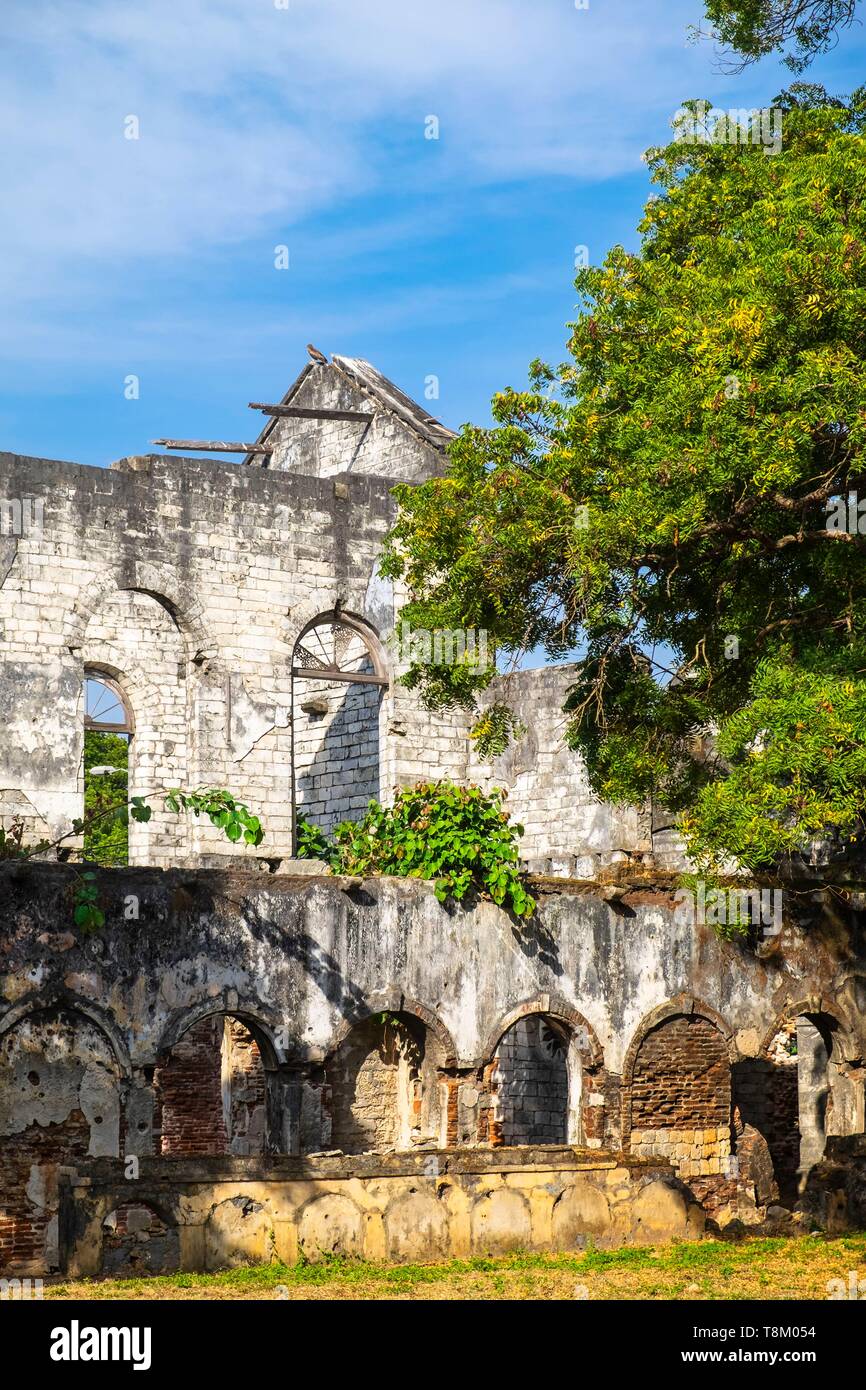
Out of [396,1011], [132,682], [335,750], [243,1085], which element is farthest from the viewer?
[335,750]

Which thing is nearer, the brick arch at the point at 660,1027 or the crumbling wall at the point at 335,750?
the brick arch at the point at 660,1027

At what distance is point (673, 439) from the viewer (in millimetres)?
14164

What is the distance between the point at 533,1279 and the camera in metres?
13.2

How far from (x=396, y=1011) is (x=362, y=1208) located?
3491mm

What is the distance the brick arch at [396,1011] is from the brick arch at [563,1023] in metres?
0.47

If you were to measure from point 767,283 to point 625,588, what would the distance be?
9.21ft

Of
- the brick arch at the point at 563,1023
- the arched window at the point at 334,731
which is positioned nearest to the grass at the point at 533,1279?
the brick arch at the point at 563,1023

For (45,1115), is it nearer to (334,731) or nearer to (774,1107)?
(774,1107)

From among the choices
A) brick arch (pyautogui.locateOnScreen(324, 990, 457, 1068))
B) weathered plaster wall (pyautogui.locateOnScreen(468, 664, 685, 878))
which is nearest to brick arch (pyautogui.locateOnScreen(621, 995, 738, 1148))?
brick arch (pyautogui.locateOnScreen(324, 990, 457, 1068))

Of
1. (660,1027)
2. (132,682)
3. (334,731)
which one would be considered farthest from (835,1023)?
(132,682)

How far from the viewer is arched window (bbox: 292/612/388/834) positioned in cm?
2319

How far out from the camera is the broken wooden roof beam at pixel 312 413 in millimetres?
25500

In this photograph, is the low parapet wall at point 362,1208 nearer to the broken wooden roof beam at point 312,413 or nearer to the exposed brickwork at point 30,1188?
the exposed brickwork at point 30,1188
